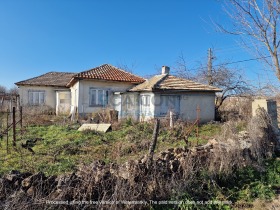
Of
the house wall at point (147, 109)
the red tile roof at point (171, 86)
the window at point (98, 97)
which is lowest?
the house wall at point (147, 109)

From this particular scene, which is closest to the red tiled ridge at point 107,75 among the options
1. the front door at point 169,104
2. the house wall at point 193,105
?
the front door at point 169,104

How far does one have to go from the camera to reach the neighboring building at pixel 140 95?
54.1 ft

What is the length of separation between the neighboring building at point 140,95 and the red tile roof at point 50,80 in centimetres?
776

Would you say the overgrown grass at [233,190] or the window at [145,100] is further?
the window at [145,100]

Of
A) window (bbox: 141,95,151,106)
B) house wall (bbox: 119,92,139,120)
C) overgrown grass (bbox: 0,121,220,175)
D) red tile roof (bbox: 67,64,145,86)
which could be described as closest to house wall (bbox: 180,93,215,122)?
window (bbox: 141,95,151,106)

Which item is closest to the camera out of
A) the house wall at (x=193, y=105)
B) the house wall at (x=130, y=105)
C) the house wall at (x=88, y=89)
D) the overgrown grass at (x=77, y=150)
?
the overgrown grass at (x=77, y=150)

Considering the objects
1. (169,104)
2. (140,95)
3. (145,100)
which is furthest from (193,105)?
(140,95)

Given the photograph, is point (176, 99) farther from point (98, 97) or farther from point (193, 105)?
point (98, 97)

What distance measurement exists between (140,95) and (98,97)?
3.91 meters

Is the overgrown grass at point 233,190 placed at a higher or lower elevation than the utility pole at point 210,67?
lower

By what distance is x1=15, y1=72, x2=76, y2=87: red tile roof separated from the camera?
26.2 metres

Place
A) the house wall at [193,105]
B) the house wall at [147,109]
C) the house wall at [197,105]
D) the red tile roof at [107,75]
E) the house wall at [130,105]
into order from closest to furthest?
the house wall at [147,109]
the house wall at [193,105]
the house wall at [197,105]
the house wall at [130,105]
the red tile roof at [107,75]

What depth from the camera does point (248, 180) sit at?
5672 mm

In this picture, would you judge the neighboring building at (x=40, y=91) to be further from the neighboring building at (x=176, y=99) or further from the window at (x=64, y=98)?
the neighboring building at (x=176, y=99)
